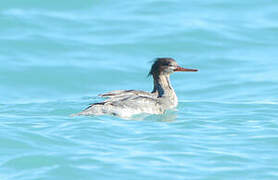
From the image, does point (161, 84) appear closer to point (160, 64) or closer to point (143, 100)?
point (160, 64)

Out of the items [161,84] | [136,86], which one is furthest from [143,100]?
[136,86]

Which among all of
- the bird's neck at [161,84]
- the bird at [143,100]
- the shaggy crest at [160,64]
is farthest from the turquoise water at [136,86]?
the shaggy crest at [160,64]

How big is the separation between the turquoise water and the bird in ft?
0.98

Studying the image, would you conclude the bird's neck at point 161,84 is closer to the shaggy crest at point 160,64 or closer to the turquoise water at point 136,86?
the shaggy crest at point 160,64

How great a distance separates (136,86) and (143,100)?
10.1 feet

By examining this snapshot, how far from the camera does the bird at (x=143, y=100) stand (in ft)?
42.0

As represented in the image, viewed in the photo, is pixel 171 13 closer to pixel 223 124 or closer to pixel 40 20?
pixel 40 20

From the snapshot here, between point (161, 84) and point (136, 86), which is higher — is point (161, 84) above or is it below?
below

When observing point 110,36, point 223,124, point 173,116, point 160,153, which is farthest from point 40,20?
point 160,153

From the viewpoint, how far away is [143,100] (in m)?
13.4

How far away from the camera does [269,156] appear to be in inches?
395

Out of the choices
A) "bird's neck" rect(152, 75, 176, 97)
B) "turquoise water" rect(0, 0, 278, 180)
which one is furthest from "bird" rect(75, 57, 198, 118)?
"turquoise water" rect(0, 0, 278, 180)

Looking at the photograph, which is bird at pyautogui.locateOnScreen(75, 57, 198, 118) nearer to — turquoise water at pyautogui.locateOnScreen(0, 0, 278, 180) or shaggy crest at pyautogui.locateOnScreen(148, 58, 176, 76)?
shaggy crest at pyautogui.locateOnScreen(148, 58, 176, 76)

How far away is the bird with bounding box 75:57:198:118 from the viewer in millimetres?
12805
